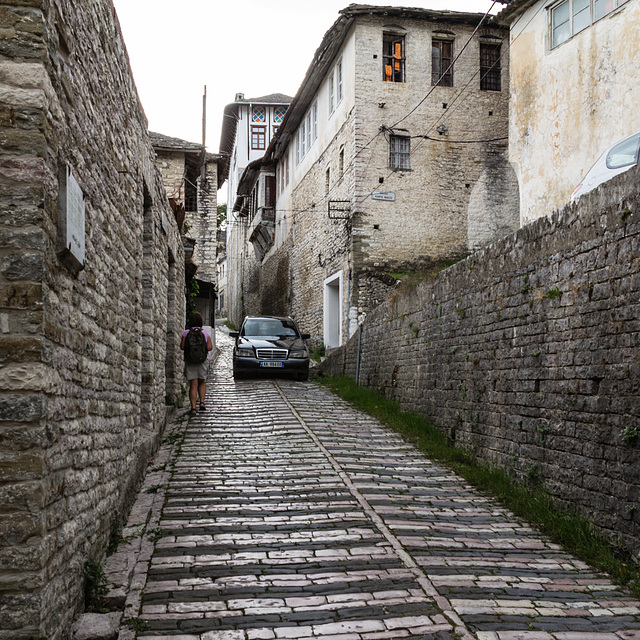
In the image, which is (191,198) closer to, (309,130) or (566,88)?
(309,130)

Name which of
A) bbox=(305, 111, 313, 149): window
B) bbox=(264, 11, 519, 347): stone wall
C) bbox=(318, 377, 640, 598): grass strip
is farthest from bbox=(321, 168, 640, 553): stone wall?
bbox=(305, 111, 313, 149): window

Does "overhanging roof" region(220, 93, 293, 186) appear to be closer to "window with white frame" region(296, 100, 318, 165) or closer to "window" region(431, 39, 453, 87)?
"window with white frame" region(296, 100, 318, 165)

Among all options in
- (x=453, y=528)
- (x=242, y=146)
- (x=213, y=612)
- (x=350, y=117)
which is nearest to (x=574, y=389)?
(x=453, y=528)

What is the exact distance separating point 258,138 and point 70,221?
41.7 meters

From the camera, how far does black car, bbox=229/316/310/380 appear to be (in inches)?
667

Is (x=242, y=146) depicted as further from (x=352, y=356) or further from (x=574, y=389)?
(x=574, y=389)

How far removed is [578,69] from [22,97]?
14.0 meters

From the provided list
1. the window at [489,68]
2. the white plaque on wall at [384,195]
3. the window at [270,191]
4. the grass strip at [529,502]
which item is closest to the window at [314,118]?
the white plaque on wall at [384,195]

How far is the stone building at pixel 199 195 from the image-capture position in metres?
22.4

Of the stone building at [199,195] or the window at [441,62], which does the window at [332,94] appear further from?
the stone building at [199,195]

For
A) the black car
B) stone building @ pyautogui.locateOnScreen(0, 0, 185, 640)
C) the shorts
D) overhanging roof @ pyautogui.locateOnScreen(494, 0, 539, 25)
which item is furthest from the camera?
the black car

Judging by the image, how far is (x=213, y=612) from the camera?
4.29m

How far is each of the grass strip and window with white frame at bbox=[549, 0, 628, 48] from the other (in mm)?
9061

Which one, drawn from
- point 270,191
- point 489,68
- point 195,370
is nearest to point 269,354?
point 195,370
